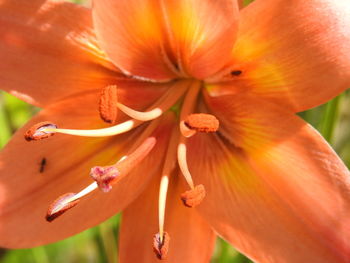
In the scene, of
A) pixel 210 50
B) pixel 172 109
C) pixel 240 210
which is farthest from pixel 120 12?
pixel 240 210

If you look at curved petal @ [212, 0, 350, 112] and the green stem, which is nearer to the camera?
curved petal @ [212, 0, 350, 112]

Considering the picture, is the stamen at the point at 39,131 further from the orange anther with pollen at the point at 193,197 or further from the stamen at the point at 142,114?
the orange anther with pollen at the point at 193,197

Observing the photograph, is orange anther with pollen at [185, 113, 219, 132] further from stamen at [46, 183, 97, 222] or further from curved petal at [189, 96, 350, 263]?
stamen at [46, 183, 97, 222]

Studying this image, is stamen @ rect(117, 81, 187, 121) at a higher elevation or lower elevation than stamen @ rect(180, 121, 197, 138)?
A: higher

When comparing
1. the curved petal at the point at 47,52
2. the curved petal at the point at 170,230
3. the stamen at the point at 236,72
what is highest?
the curved petal at the point at 47,52

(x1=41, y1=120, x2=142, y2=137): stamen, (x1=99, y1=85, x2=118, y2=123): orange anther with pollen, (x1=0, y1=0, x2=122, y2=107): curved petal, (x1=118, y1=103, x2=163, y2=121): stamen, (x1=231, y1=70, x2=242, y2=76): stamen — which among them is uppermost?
(x1=0, y1=0, x2=122, y2=107): curved petal

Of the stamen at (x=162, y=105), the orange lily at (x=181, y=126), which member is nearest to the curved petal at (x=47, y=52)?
the orange lily at (x=181, y=126)

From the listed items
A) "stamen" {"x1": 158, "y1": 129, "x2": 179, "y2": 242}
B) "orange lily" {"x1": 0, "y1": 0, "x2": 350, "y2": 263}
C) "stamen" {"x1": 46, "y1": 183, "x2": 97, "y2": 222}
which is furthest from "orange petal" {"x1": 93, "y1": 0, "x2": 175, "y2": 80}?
"stamen" {"x1": 46, "y1": 183, "x2": 97, "y2": 222}
